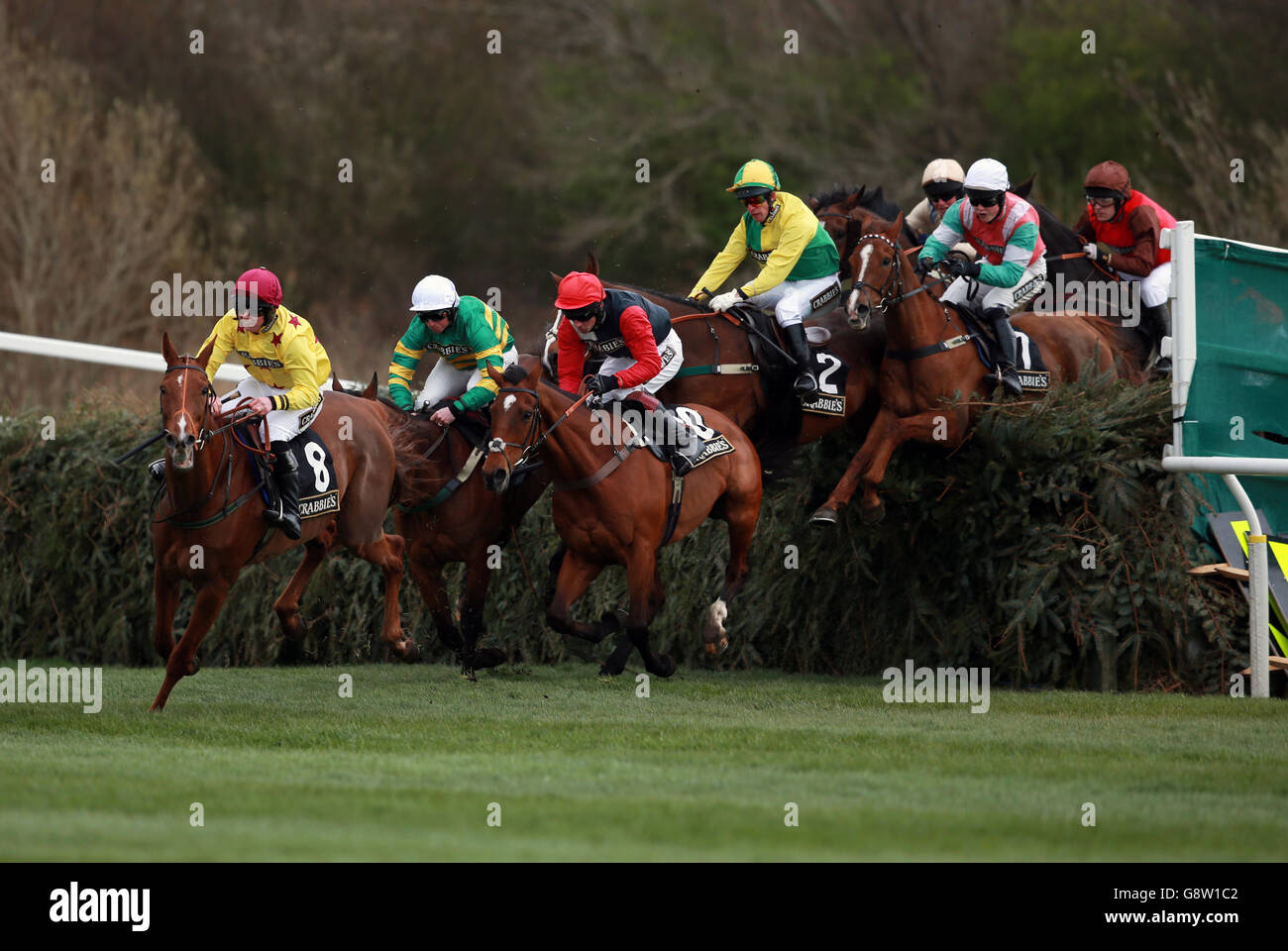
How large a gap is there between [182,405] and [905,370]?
4680 mm

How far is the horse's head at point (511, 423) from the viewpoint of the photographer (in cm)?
950

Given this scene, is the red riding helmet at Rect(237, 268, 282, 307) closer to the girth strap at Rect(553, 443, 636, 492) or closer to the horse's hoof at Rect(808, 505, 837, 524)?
the girth strap at Rect(553, 443, 636, 492)

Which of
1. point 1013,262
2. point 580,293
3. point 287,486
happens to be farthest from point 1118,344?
point 287,486

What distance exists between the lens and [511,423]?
9719 mm

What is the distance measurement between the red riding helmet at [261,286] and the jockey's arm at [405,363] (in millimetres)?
1403

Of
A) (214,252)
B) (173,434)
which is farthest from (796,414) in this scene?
(214,252)

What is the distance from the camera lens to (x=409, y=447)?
11.2m

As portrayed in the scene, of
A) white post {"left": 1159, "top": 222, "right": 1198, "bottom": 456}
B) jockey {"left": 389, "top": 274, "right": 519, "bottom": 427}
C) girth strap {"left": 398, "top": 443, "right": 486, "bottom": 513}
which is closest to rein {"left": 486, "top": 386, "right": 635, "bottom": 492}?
girth strap {"left": 398, "top": 443, "right": 486, "bottom": 513}

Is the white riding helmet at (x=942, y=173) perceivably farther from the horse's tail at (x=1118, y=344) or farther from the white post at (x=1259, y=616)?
the white post at (x=1259, y=616)

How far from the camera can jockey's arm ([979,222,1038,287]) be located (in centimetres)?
1161

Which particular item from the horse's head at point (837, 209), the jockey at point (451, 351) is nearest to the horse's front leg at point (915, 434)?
the horse's head at point (837, 209)

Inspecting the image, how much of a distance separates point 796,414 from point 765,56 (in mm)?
20415

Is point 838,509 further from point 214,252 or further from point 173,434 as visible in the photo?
point 214,252

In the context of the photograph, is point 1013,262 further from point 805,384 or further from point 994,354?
point 805,384
